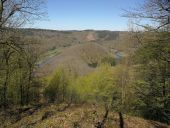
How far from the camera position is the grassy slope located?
484 inches

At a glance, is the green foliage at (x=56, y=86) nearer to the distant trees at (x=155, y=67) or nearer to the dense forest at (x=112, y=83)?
the dense forest at (x=112, y=83)

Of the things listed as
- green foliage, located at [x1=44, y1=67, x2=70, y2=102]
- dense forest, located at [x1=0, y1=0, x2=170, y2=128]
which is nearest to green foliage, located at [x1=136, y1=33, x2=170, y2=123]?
dense forest, located at [x1=0, y1=0, x2=170, y2=128]

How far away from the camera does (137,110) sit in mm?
25484

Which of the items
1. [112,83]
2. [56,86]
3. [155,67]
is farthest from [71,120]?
[56,86]

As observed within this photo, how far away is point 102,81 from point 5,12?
1128 inches

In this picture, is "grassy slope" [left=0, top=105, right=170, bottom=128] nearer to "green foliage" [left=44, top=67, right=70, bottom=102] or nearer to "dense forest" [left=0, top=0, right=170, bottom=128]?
"dense forest" [left=0, top=0, right=170, bottom=128]

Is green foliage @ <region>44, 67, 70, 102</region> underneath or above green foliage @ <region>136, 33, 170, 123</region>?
underneath

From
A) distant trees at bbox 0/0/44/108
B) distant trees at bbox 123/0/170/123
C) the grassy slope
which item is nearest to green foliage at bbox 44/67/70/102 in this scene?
distant trees at bbox 0/0/44/108

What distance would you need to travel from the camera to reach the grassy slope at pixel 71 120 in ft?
40.4

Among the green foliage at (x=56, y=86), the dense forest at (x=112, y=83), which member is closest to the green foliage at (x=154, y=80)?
the dense forest at (x=112, y=83)

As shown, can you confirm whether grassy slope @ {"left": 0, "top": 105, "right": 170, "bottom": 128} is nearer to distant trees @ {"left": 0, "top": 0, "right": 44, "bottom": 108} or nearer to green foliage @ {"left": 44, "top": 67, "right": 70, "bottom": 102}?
distant trees @ {"left": 0, "top": 0, "right": 44, "bottom": 108}

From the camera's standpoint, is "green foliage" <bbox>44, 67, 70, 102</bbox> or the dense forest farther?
"green foliage" <bbox>44, 67, 70, 102</bbox>

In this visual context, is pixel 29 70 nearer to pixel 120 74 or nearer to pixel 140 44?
pixel 120 74

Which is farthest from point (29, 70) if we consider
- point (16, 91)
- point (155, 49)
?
point (155, 49)
